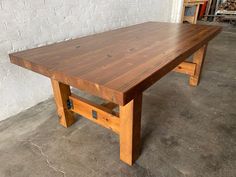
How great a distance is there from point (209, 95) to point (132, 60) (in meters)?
1.23

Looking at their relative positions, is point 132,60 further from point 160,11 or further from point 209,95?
point 160,11

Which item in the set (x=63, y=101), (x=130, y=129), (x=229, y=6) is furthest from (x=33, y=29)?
(x=229, y=6)

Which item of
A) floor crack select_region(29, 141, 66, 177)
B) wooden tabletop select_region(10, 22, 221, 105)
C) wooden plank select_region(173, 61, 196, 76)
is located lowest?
floor crack select_region(29, 141, 66, 177)

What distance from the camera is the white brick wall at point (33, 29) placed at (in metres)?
1.49

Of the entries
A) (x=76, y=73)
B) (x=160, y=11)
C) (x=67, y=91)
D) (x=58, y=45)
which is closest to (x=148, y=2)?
(x=160, y=11)

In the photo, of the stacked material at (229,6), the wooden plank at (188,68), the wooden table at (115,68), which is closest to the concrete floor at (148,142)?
the wooden table at (115,68)

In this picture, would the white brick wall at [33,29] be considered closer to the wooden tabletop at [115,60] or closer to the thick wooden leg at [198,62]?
the wooden tabletop at [115,60]

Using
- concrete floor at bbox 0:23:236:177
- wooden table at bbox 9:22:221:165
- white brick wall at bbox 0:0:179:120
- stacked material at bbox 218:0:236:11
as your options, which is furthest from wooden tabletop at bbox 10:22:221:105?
stacked material at bbox 218:0:236:11

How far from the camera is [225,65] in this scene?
107 inches

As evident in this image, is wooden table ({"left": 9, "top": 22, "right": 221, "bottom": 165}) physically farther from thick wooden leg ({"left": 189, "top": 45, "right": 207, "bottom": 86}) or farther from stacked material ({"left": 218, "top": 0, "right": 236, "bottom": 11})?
stacked material ({"left": 218, "top": 0, "right": 236, "bottom": 11})

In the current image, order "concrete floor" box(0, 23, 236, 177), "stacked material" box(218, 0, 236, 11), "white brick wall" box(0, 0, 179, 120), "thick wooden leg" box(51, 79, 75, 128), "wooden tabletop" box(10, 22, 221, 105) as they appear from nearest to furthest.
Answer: "wooden tabletop" box(10, 22, 221, 105), "concrete floor" box(0, 23, 236, 177), "thick wooden leg" box(51, 79, 75, 128), "white brick wall" box(0, 0, 179, 120), "stacked material" box(218, 0, 236, 11)

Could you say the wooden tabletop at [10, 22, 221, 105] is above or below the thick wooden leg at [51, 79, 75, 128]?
above

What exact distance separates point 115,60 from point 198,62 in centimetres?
126

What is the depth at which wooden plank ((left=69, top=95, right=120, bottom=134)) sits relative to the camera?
119 cm
